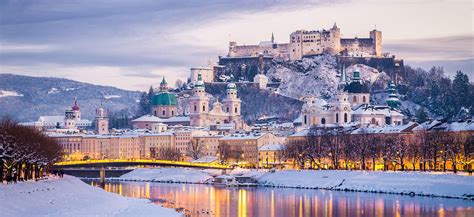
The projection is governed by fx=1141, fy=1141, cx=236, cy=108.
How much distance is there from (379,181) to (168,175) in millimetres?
39689

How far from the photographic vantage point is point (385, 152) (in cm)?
11125

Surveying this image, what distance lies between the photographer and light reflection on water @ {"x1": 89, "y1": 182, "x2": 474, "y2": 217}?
220 ft

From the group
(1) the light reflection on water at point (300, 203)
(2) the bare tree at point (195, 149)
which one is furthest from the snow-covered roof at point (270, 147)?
(1) the light reflection on water at point (300, 203)

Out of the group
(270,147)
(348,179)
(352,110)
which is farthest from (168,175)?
(352,110)

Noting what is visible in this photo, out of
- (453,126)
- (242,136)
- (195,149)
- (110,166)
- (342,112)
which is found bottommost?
(110,166)

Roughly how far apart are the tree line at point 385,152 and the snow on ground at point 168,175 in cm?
1108

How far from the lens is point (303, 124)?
181 metres

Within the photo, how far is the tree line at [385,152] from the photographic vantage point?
10125cm

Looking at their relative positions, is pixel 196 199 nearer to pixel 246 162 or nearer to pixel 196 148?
pixel 246 162

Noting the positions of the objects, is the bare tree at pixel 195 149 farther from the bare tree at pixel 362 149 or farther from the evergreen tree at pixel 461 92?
the bare tree at pixel 362 149

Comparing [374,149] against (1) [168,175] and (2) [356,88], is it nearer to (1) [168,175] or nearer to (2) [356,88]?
(1) [168,175]

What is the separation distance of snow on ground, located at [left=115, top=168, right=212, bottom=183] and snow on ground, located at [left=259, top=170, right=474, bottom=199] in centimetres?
1032

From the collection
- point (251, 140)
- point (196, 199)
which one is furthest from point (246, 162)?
point (196, 199)

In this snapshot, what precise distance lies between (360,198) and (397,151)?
105ft
